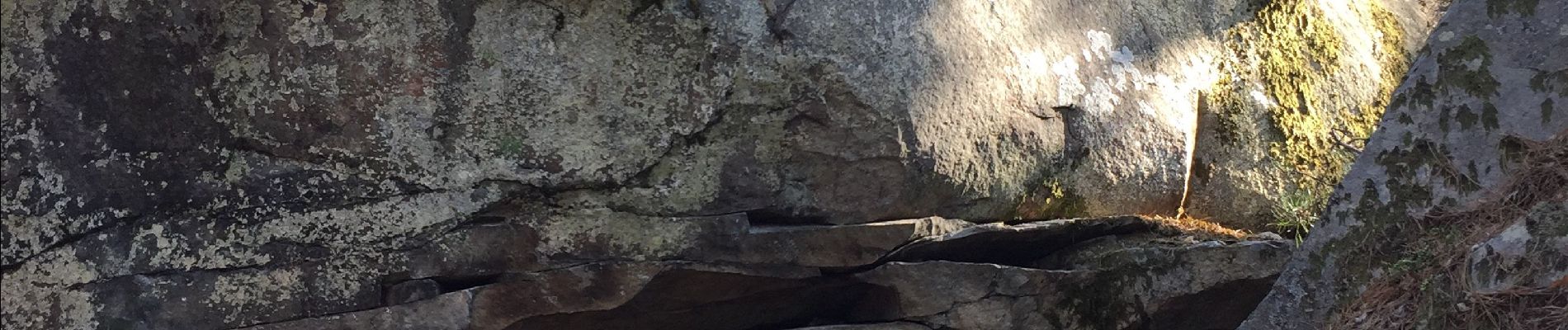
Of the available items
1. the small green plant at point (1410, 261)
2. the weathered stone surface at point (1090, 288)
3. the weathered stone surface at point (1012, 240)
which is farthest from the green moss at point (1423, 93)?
the weathered stone surface at point (1012, 240)

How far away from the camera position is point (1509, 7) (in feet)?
12.0

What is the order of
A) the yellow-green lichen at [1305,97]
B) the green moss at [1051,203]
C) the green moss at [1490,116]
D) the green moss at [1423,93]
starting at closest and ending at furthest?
the green moss at [1490,116] → the green moss at [1423,93] → the green moss at [1051,203] → the yellow-green lichen at [1305,97]

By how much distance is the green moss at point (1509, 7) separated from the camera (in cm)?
364

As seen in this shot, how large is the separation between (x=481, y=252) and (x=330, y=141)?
1.91 feet

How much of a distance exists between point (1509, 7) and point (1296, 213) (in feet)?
4.28

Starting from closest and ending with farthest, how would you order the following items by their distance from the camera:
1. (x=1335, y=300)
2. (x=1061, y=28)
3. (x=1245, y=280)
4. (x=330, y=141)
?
(x=1335, y=300) → (x=330, y=141) → (x=1245, y=280) → (x=1061, y=28)

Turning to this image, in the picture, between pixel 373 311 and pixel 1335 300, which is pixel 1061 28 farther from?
pixel 373 311

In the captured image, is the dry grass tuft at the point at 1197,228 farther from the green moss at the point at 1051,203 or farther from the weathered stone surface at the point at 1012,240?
the green moss at the point at 1051,203

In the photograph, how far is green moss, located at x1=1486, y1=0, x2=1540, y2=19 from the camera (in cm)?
364

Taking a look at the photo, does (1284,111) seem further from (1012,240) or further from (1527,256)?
(1527,256)

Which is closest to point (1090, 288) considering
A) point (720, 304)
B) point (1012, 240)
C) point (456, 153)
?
point (1012, 240)

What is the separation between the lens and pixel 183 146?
12.8 ft

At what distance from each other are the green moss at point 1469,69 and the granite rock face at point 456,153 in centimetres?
140

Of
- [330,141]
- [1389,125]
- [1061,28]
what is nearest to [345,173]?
[330,141]
